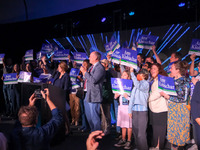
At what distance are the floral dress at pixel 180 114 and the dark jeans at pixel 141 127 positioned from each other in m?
0.42

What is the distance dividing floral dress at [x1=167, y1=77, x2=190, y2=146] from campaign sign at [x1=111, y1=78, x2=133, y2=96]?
29.7 inches

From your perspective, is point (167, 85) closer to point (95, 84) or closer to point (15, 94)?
point (95, 84)

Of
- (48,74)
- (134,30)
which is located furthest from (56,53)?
(134,30)

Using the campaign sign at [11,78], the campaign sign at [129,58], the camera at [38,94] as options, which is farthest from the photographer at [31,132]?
the campaign sign at [11,78]

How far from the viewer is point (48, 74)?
18.0 ft

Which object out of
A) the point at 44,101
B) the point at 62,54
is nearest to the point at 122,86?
the point at 44,101

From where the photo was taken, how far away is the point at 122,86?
3750mm

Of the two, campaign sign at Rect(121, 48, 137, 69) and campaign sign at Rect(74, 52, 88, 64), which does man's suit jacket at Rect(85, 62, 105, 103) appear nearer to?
campaign sign at Rect(121, 48, 137, 69)

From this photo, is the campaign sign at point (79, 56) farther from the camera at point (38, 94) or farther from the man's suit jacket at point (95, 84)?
the camera at point (38, 94)

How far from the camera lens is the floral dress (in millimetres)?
3145

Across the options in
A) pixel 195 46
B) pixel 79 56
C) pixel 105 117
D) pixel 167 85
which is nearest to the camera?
pixel 167 85

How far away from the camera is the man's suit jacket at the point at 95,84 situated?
3.88 metres

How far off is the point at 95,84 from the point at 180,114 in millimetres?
1528

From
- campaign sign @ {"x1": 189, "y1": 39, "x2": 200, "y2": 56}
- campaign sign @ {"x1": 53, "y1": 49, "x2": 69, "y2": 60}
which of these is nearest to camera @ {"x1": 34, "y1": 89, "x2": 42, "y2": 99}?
campaign sign @ {"x1": 189, "y1": 39, "x2": 200, "y2": 56}
